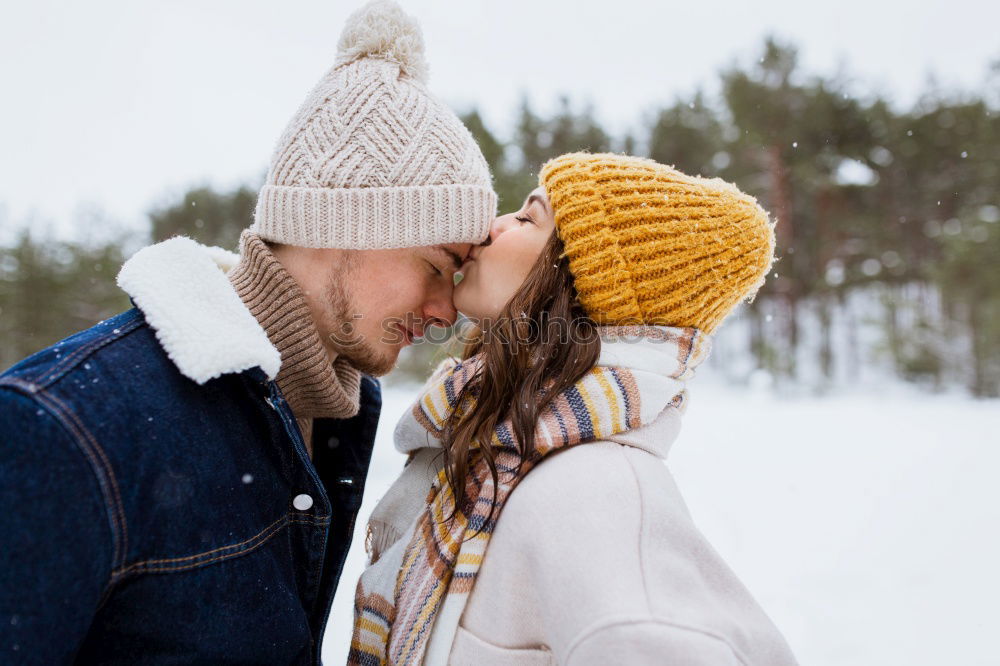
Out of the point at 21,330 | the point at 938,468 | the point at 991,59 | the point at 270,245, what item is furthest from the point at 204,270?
the point at 991,59

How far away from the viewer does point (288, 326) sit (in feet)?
5.59

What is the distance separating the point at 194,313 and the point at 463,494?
80 cm

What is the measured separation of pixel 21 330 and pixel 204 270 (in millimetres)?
10702

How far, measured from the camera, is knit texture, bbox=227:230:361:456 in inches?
67.1

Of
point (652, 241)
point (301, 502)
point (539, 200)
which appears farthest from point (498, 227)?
point (301, 502)

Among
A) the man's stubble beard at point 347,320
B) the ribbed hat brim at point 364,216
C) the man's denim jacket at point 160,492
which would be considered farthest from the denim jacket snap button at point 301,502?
the ribbed hat brim at point 364,216

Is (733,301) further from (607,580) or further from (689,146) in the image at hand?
(689,146)

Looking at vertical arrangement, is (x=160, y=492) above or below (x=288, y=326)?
below

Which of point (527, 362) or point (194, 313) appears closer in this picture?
point (194, 313)

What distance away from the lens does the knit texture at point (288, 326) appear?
1704 mm

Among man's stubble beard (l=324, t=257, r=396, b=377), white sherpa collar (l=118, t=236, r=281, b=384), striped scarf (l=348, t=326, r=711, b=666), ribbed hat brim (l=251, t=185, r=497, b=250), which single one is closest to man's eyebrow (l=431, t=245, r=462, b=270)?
ribbed hat brim (l=251, t=185, r=497, b=250)

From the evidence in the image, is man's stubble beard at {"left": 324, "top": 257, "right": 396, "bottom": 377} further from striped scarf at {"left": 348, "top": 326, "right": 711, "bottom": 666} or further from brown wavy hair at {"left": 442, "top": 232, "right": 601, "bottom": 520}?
brown wavy hair at {"left": 442, "top": 232, "right": 601, "bottom": 520}

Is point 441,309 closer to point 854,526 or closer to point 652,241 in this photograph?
point 652,241

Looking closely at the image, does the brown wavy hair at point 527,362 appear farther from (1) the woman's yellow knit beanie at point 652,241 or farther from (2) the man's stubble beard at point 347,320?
(2) the man's stubble beard at point 347,320
